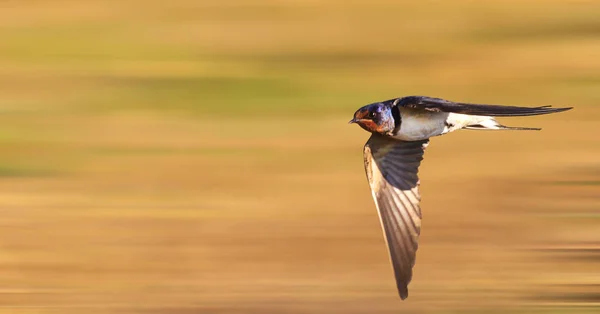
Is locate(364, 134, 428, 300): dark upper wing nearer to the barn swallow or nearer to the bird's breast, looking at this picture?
the barn swallow

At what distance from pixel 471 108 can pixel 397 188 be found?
61 centimetres

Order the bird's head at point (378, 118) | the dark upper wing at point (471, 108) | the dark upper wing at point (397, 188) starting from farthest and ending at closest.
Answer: the dark upper wing at point (397, 188) → the bird's head at point (378, 118) → the dark upper wing at point (471, 108)

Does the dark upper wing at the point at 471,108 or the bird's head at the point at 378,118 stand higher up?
the bird's head at the point at 378,118

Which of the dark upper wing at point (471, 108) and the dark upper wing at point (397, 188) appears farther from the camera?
the dark upper wing at point (397, 188)

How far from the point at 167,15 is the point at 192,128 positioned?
2.26 meters

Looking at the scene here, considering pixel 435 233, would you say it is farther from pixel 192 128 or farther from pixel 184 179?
pixel 192 128

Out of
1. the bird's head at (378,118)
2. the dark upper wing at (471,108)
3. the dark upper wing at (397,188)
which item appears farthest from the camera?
the dark upper wing at (397,188)

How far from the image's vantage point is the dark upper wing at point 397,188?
13.2 feet

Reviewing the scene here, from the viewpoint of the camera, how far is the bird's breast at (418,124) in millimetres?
3961

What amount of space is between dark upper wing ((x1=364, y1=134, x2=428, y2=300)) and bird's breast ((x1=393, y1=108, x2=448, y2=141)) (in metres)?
0.15

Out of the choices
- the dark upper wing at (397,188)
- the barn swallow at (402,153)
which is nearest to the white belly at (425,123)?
the barn swallow at (402,153)

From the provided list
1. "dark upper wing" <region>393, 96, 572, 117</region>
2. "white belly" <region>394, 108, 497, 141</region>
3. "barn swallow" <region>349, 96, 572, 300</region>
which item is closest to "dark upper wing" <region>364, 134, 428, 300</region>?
"barn swallow" <region>349, 96, 572, 300</region>

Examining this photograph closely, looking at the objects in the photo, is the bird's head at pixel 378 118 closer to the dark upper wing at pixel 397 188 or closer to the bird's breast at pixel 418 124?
the bird's breast at pixel 418 124

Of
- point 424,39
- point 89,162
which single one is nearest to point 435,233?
point 89,162
